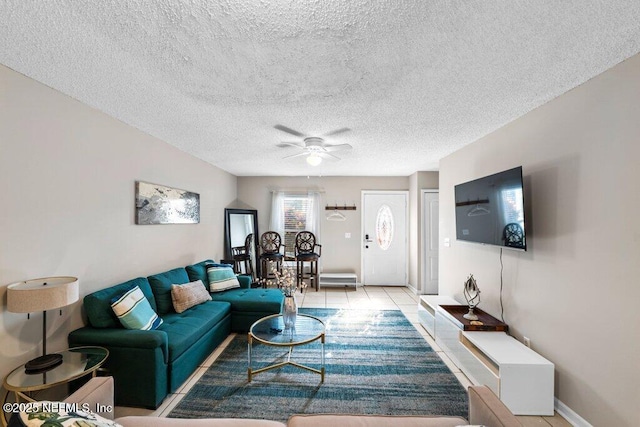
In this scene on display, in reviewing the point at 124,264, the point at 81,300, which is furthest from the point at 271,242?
the point at 81,300

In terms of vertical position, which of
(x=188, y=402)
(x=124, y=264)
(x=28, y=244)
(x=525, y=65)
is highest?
(x=525, y=65)

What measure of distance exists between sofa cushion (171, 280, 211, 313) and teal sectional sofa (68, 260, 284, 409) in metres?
0.05

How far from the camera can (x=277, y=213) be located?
6027 millimetres

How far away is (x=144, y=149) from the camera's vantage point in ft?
10.2

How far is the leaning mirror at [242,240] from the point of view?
5.41 metres

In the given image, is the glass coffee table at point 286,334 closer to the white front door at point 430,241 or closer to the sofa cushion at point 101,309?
the sofa cushion at point 101,309

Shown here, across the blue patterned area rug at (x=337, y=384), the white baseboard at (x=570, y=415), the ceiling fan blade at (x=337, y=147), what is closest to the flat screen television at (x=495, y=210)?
the white baseboard at (x=570, y=415)

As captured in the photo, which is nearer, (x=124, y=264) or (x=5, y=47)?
(x=5, y=47)

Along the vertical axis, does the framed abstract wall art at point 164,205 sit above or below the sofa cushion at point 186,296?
above

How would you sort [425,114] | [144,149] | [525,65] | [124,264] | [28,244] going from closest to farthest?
1. [525,65]
2. [28,244]
3. [425,114]
4. [124,264]
5. [144,149]

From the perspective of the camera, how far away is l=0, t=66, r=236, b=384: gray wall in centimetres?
183

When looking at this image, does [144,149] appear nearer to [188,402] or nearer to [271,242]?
[188,402]

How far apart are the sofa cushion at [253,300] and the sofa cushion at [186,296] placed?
0.33 metres

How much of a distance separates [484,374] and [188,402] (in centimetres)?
247
